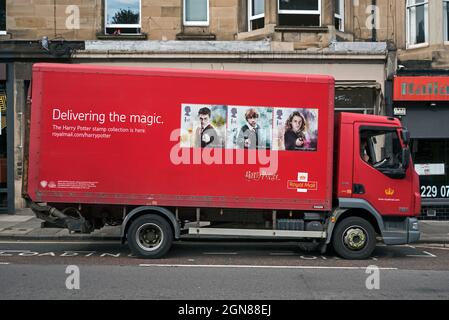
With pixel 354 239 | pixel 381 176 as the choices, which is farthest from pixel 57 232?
pixel 381 176

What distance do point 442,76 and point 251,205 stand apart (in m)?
→ 8.64

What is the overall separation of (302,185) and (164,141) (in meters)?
2.58

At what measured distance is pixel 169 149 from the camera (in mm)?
9672

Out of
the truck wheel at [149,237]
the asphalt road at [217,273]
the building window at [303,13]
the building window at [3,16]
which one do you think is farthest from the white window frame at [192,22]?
the truck wheel at [149,237]

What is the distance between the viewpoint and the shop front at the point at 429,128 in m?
15.4

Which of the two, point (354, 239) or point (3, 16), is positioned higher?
point (3, 16)

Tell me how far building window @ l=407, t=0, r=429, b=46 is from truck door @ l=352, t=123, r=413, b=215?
24.4ft

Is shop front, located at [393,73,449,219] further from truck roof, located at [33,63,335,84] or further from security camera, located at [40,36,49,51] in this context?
security camera, located at [40,36,49,51]

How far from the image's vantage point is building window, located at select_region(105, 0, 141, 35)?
16.6m

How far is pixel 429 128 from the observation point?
1568cm

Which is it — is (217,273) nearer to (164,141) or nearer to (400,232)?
(164,141)

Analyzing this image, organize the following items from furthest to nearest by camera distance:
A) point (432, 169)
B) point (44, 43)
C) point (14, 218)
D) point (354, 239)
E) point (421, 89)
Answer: point (432, 169) < point (44, 43) < point (421, 89) < point (14, 218) < point (354, 239)
